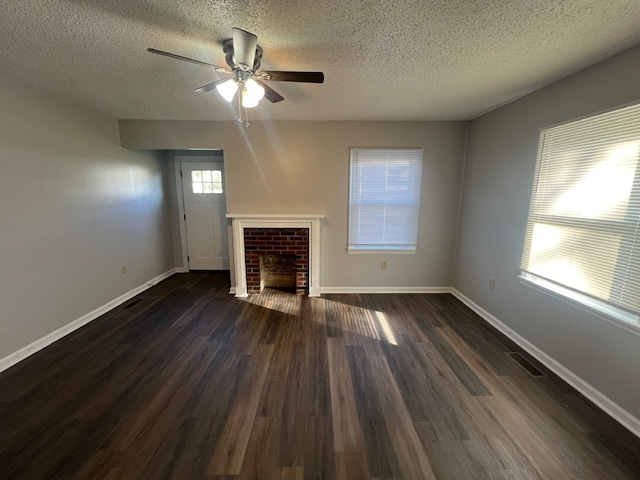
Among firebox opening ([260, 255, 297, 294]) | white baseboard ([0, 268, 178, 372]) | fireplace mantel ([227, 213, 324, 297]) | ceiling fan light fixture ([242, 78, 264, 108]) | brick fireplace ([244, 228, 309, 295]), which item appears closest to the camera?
ceiling fan light fixture ([242, 78, 264, 108])

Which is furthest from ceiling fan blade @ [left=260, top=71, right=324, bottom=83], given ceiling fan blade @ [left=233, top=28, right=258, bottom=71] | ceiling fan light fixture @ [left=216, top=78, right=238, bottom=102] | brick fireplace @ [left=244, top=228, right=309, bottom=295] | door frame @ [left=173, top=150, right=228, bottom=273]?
door frame @ [left=173, top=150, right=228, bottom=273]

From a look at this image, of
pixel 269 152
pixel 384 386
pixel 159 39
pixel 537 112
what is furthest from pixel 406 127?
pixel 384 386

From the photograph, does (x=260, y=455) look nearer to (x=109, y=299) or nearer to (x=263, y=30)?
(x=263, y=30)

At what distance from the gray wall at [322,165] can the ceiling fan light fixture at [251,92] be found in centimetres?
161

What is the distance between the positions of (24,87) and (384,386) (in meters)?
3.86

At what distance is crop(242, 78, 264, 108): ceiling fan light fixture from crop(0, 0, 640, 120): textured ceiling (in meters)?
0.24

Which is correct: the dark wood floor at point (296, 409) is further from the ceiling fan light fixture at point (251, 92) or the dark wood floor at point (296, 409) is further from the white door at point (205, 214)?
the ceiling fan light fixture at point (251, 92)

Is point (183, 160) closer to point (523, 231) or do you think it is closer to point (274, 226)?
point (274, 226)

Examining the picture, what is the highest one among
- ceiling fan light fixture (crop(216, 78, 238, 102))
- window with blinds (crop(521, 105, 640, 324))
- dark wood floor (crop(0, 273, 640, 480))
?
ceiling fan light fixture (crop(216, 78, 238, 102))

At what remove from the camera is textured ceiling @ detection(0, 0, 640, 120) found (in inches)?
51.6

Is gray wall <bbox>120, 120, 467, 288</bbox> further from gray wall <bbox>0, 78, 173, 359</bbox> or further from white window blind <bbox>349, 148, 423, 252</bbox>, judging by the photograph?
gray wall <bbox>0, 78, 173, 359</bbox>

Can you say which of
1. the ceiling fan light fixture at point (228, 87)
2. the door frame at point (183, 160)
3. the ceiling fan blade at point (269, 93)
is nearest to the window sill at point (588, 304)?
the ceiling fan blade at point (269, 93)

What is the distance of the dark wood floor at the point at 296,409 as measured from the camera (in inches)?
55.0

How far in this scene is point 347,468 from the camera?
4.51ft
